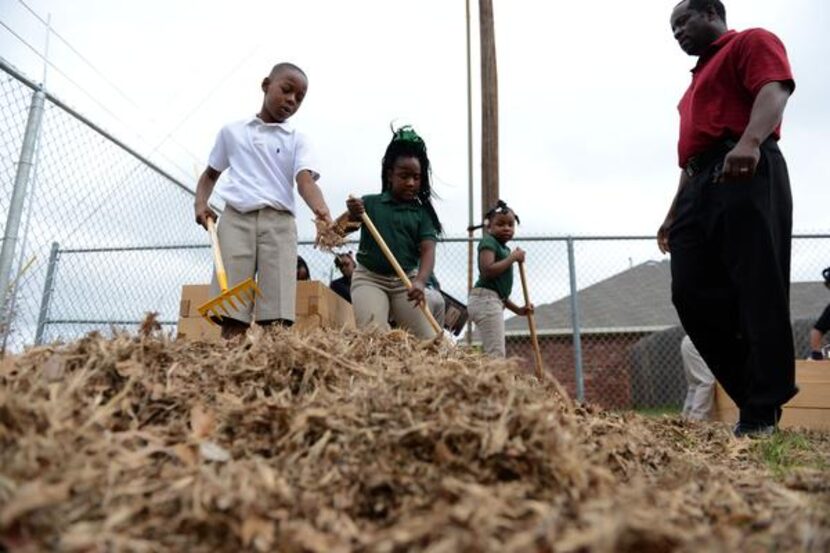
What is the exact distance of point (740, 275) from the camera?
2.91 metres

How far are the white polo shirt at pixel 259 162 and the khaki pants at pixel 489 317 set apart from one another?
77.1 inches

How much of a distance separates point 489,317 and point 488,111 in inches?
122

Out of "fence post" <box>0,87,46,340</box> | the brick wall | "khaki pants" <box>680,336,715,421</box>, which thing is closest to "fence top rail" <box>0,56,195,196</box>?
"fence post" <box>0,87,46,340</box>

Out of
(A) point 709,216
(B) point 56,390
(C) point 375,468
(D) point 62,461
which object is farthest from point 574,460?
(A) point 709,216

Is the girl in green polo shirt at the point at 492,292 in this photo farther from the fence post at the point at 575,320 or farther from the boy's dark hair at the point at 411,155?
the fence post at the point at 575,320

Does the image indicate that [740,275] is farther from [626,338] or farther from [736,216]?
[626,338]

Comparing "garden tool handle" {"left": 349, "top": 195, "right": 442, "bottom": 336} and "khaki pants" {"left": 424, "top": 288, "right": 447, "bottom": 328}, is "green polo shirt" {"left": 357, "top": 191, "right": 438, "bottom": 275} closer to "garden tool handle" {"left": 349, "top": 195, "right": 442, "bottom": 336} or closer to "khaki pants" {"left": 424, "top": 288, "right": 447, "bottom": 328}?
"garden tool handle" {"left": 349, "top": 195, "right": 442, "bottom": 336}

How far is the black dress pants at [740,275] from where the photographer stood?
2.84 meters

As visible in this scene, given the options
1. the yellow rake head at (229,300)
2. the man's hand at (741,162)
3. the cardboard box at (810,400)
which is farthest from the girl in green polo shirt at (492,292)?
the man's hand at (741,162)

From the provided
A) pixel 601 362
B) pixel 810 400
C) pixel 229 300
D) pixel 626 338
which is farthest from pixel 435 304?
pixel 626 338

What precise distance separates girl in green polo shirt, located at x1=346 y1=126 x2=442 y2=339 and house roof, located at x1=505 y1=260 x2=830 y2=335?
11486 mm

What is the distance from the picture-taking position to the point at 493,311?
5.38 m

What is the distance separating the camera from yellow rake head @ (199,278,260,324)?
329cm

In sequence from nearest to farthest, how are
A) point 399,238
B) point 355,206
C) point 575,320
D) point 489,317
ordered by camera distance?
point 355,206, point 399,238, point 489,317, point 575,320
